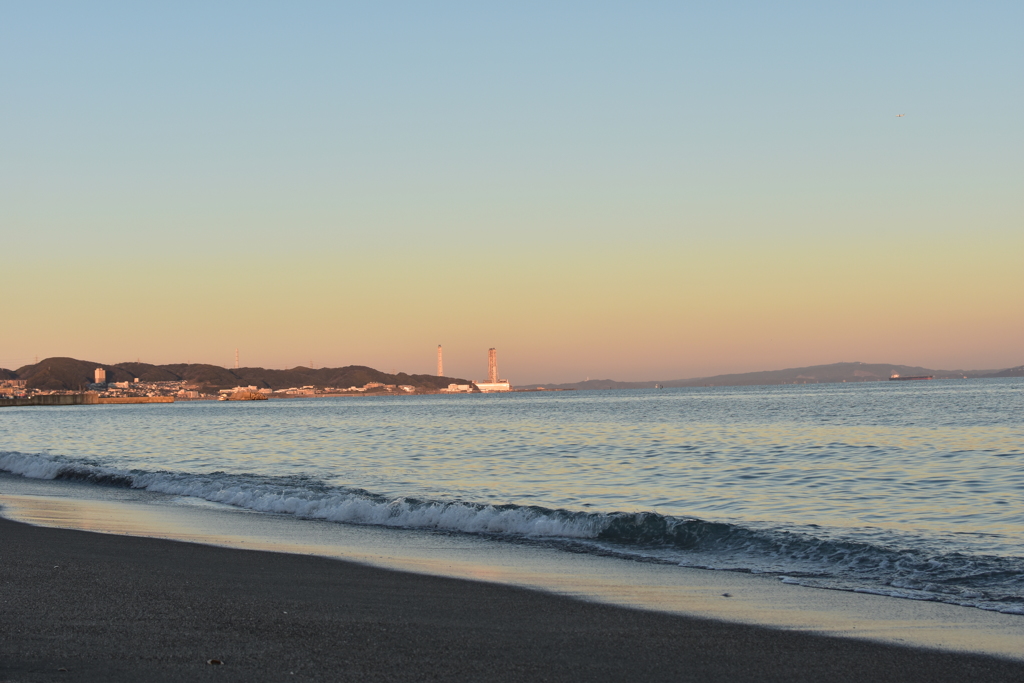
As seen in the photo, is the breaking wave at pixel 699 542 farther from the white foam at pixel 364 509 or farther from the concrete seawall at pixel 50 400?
the concrete seawall at pixel 50 400

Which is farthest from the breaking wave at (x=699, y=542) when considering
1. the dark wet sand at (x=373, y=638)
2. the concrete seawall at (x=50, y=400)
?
the concrete seawall at (x=50, y=400)

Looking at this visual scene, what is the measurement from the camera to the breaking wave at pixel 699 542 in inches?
362

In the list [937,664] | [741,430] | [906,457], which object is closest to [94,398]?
[741,430]

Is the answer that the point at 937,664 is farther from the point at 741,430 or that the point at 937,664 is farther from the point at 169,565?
the point at 741,430

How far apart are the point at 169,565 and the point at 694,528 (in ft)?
22.8

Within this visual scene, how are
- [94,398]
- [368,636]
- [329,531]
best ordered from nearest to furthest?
[368,636], [329,531], [94,398]

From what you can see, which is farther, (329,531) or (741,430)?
A: (741,430)

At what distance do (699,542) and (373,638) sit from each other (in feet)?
21.7

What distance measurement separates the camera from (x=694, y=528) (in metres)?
12.4

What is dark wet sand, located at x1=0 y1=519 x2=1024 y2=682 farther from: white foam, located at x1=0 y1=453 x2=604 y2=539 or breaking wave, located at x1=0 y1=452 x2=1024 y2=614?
white foam, located at x1=0 y1=453 x2=604 y2=539

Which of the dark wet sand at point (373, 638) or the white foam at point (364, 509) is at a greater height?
the dark wet sand at point (373, 638)

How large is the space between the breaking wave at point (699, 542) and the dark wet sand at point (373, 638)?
289 cm

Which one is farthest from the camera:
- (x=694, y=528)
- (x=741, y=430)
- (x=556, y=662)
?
(x=741, y=430)

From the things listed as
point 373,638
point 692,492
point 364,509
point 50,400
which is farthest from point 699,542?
point 50,400
